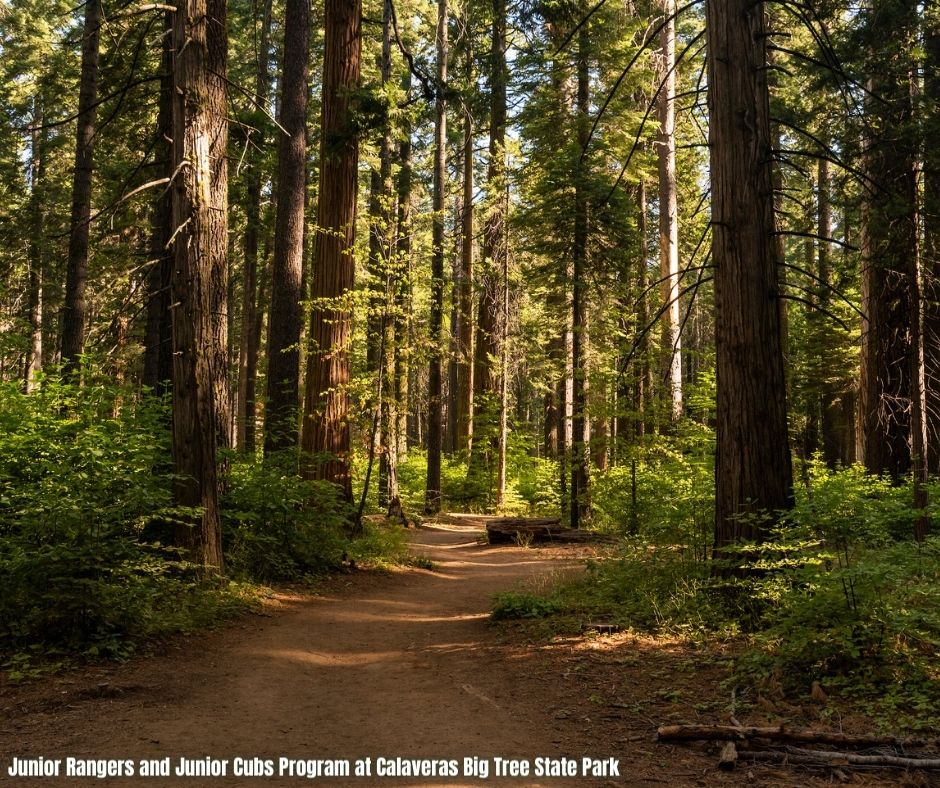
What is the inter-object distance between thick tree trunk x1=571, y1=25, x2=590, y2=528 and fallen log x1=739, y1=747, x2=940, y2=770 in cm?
1100

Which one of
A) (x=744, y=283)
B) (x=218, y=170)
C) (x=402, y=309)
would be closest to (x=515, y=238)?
(x=402, y=309)

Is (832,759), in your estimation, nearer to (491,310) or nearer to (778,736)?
(778,736)

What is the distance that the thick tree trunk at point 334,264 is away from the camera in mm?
11664

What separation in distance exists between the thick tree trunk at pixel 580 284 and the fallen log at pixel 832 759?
36.1 feet

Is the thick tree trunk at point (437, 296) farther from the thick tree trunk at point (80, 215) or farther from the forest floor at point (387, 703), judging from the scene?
the forest floor at point (387, 703)

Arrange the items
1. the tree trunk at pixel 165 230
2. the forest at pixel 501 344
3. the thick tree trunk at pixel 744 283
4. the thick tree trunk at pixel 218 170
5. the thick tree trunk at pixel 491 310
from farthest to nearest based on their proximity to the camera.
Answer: the thick tree trunk at pixel 491 310
the tree trunk at pixel 165 230
the thick tree trunk at pixel 218 170
the thick tree trunk at pixel 744 283
the forest at pixel 501 344

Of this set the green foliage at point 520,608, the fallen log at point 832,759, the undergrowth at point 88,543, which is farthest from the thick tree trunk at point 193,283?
the fallen log at point 832,759

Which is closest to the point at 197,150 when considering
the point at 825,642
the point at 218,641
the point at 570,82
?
the point at 218,641

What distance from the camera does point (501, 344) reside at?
22.4 meters

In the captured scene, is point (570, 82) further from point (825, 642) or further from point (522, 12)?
point (825, 642)

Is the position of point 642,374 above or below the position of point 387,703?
above

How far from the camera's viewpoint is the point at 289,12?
12438mm

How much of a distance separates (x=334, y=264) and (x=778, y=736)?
32.5 ft

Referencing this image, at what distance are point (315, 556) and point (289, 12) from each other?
9529 millimetres
